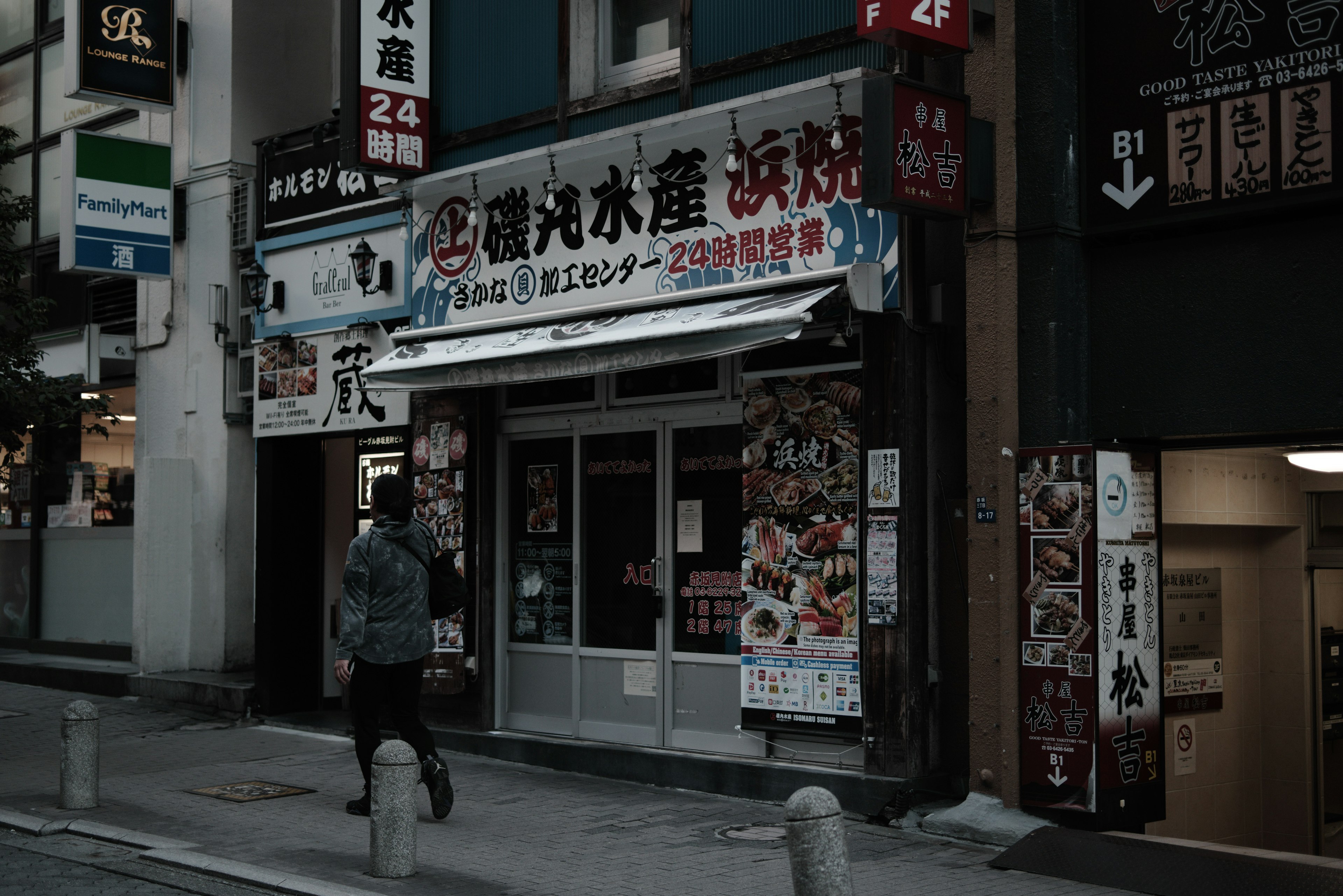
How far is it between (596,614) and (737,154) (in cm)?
370

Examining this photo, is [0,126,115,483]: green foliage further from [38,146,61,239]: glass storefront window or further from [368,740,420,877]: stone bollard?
[368,740,420,877]: stone bollard

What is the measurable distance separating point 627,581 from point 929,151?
4221 mm

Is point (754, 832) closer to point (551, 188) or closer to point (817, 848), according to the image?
point (817, 848)

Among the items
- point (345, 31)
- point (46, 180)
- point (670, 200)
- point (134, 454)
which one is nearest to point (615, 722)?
point (670, 200)

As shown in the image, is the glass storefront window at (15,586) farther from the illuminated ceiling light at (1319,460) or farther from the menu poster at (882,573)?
the illuminated ceiling light at (1319,460)

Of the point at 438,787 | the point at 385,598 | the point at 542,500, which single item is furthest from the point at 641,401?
the point at 438,787

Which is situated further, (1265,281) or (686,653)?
(686,653)

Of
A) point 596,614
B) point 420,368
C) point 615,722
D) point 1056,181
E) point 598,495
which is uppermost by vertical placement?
point 1056,181

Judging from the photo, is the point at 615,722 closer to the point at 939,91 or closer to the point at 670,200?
the point at 670,200

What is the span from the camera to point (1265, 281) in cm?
741

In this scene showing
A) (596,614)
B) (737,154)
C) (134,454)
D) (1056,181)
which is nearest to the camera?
(1056,181)

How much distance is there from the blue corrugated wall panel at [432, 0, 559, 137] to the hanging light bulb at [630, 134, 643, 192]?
130cm

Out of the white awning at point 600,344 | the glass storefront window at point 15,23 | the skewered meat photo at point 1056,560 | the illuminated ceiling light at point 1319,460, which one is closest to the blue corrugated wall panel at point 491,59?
the white awning at point 600,344

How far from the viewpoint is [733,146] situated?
920 cm
